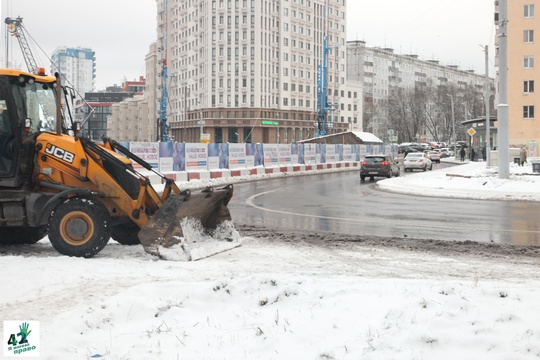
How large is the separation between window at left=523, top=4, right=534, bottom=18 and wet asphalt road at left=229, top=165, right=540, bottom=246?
57.4 metres

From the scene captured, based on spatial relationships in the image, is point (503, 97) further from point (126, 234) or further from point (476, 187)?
point (126, 234)

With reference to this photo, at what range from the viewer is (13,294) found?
732cm

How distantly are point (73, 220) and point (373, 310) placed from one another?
17.8 feet

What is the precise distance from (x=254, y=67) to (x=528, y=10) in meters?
58.5

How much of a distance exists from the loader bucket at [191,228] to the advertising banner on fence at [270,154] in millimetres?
32496

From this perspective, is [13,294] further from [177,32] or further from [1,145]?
[177,32]

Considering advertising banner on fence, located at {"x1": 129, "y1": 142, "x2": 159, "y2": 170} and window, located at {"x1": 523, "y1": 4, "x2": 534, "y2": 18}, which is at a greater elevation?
window, located at {"x1": 523, "y1": 4, "x2": 534, "y2": 18}

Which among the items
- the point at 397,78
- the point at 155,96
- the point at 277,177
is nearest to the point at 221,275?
the point at 277,177

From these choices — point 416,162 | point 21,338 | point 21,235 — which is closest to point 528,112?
point 416,162

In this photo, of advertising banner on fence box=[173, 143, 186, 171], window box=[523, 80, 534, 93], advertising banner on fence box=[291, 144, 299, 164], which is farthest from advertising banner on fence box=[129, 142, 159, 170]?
window box=[523, 80, 534, 93]

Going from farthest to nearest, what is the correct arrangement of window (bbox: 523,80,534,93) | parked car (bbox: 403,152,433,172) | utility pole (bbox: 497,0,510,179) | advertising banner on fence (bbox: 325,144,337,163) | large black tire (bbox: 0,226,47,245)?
window (bbox: 523,80,534,93) < advertising banner on fence (bbox: 325,144,337,163) < parked car (bbox: 403,152,433,172) < utility pole (bbox: 497,0,510,179) < large black tire (bbox: 0,226,47,245)

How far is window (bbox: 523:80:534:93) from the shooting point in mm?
74062

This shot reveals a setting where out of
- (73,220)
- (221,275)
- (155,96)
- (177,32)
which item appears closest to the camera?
(221,275)

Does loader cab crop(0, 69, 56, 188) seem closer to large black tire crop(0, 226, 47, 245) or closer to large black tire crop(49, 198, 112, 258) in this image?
large black tire crop(49, 198, 112, 258)
